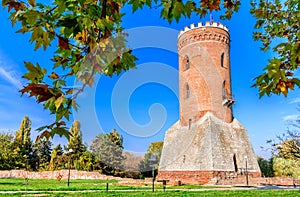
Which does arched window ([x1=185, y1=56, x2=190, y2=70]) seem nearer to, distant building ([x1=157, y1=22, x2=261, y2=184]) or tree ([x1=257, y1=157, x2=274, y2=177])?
distant building ([x1=157, y1=22, x2=261, y2=184])

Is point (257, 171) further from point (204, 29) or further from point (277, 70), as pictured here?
point (277, 70)

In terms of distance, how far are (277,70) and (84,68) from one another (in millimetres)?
1384

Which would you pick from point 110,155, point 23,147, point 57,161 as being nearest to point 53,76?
point 110,155

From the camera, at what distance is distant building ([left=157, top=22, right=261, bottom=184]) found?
68.2 ft

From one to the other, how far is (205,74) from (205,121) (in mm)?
4043

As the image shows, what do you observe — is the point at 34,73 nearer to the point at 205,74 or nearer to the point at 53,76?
the point at 53,76

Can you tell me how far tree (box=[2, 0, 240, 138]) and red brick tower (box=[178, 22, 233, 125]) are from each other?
21199mm

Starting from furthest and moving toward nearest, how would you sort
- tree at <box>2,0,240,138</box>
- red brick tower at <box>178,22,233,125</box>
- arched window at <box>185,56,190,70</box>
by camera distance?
arched window at <box>185,56,190,70</box>, red brick tower at <box>178,22,233,125</box>, tree at <box>2,0,240,138</box>

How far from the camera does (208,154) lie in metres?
20.5

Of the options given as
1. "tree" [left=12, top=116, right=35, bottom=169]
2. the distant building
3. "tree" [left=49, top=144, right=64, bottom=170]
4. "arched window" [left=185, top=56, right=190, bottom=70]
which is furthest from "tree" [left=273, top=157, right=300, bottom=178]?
"tree" [left=12, top=116, right=35, bottom=169]

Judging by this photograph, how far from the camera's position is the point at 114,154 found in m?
Result: 32.4

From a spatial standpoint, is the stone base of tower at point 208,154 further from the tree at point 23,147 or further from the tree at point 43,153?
the tree at point 43,153

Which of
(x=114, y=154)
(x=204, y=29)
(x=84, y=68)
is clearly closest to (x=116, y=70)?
(x=84, y=68)

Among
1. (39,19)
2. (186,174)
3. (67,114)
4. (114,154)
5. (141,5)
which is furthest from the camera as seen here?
(114,154)
